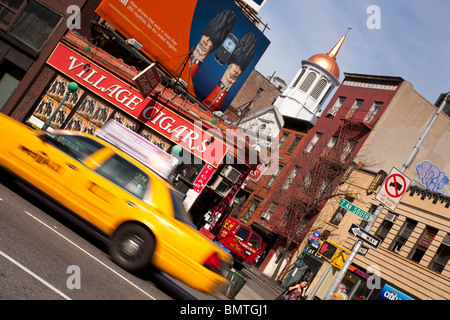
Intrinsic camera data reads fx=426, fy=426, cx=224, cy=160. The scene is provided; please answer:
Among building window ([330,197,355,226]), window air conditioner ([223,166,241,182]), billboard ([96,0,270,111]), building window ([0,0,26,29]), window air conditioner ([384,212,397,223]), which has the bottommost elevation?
window air conditioner ([223,166,241,182])

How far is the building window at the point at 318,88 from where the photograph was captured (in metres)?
45.7

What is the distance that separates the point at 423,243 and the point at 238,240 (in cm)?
1091

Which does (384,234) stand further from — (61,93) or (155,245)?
(155,245)

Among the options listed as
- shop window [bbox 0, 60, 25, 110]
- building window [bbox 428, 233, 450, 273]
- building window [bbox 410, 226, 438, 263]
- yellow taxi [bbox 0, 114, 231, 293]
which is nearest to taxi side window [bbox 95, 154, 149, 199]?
yellow taxi [bbox 0, 114, 231, 293]

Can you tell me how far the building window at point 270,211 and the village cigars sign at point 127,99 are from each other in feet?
68.5

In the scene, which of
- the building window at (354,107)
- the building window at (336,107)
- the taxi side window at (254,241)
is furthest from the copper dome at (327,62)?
the taxi side window at (254,241)

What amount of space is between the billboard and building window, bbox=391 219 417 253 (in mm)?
13581

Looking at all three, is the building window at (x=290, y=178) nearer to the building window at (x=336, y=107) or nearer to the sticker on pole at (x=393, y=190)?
the building window at (x=336, y=107)

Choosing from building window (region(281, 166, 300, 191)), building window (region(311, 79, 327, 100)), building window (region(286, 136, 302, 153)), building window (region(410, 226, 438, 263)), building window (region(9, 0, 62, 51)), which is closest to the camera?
building window (region(9, 0, 62, 51))

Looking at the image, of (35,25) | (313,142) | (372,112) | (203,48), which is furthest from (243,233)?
(313,142)

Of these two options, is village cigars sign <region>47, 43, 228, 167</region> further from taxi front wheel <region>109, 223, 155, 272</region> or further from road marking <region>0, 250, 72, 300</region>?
road marking <region>0, 250, 72, 300</region>

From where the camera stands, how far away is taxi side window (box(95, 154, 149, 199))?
7.58 m

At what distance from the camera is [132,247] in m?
7.14
